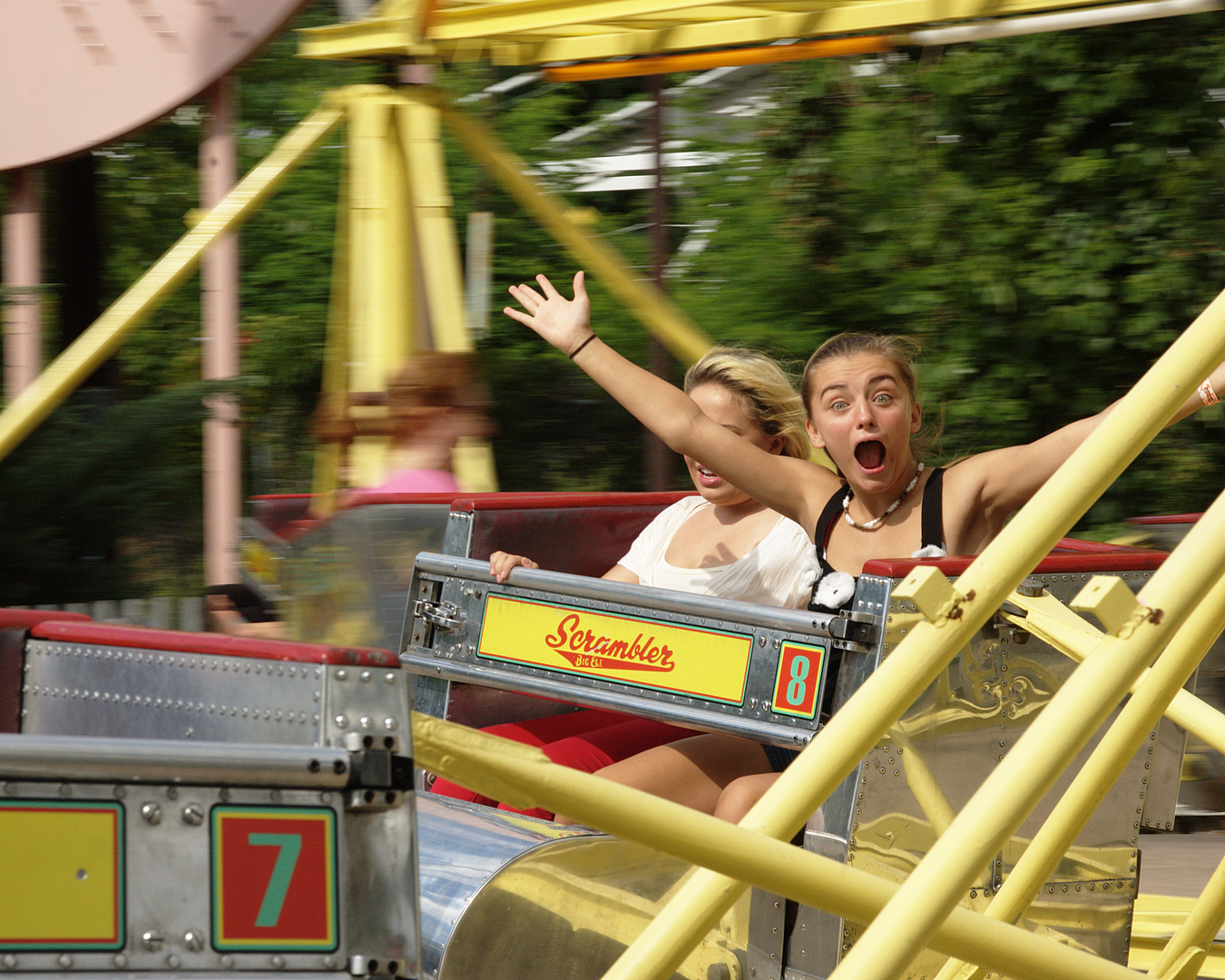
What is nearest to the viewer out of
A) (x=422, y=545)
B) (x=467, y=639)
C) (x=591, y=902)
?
(x=591, y=902)

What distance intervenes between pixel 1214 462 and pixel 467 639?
15.8 ft

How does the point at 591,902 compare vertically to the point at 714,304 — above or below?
below

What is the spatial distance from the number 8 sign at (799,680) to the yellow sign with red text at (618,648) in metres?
0.10

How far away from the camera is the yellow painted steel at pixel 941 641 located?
1.72m

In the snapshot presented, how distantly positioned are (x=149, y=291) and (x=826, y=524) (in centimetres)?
277

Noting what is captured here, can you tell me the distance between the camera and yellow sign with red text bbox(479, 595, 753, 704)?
2.78 metres

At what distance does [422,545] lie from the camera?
12.6 feet

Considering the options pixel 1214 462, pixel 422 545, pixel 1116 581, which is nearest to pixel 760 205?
pixel 1214 462

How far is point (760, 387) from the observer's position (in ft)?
11.8

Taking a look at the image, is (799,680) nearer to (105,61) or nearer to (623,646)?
(623,646)

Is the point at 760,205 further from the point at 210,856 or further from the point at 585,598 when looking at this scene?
the point at 210,856

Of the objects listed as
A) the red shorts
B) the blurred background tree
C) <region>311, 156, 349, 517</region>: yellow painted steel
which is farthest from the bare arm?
the blurred background tree

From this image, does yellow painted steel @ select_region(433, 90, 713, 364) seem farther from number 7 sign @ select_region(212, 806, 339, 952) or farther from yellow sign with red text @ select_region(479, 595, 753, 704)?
number 7 sign @ select_region(212, 806, 339, 952)

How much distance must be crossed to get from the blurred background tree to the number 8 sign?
11.8 feet
